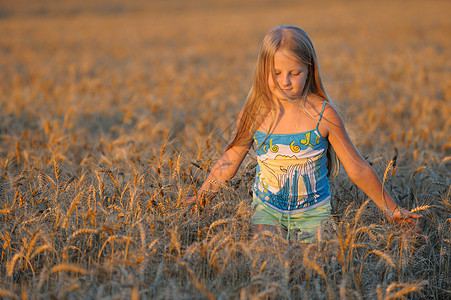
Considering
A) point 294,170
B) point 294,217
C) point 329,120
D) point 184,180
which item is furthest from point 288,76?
point 184,180

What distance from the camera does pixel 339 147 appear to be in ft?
8.26

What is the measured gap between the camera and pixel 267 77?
2.54 metres

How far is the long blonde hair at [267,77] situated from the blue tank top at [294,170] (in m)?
0.13

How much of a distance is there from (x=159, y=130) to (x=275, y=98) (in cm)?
235

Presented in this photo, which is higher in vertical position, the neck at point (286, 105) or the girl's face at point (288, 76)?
the girl's face at point (288, 76)

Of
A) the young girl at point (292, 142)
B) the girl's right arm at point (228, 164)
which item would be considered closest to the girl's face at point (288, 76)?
the young girl at point (292, 142)

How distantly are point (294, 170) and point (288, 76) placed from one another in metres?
0.58

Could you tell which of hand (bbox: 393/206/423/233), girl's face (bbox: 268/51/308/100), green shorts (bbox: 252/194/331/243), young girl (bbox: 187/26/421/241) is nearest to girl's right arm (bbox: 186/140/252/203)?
young girl (bbox: 187/26/421/241)

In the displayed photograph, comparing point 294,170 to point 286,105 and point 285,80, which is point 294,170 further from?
point 285,80

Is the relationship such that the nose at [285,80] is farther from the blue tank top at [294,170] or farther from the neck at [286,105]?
the blue tank top at [294,170]

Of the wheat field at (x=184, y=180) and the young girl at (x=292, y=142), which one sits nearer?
the wheat field at (x=184, y=180)

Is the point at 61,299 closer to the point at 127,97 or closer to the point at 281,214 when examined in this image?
the point at 281,214

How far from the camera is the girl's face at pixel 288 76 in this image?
8.02ft

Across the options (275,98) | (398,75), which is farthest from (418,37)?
(275,98)
